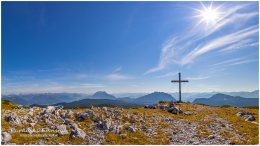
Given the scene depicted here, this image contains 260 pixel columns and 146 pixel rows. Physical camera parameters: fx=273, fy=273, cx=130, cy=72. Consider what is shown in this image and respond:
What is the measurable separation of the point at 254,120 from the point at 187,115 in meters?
11.9

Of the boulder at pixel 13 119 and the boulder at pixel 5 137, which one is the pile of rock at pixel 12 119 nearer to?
the boulder at pixel 13 119

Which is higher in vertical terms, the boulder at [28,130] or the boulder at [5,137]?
the boulder at [28,130]

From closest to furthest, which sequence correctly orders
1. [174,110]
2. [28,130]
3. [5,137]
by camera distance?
[5,137] < [28,130] < [174,110]

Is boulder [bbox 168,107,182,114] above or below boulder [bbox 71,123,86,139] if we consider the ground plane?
above

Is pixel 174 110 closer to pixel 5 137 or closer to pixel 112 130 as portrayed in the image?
pixel 112 130

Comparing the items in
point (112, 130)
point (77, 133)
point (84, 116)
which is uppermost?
point (84, 116)

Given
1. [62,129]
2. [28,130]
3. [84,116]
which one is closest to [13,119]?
[28,130]

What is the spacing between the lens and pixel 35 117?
36.7 meters

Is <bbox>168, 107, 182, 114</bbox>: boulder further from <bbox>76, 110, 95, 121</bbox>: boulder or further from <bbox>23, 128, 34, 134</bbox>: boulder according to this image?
<bbox>23, 128, 34, 134</bbox>: boulder

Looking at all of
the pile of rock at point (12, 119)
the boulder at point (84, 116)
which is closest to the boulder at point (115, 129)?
the boulder at point (84, 116)

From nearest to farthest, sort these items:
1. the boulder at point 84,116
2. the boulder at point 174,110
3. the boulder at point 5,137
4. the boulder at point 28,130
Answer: the boulder at point 5,137, the boulder at point 28,130, the boulder at point 84,116, the boulder at point 174,110

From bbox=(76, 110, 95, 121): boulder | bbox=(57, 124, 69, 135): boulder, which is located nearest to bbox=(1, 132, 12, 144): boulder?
bbox=(57, 124, 69, 135): boulder

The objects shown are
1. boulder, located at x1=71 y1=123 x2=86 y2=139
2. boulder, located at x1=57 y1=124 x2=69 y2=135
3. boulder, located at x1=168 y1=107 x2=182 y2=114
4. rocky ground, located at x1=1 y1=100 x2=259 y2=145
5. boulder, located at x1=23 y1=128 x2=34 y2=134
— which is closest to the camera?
rocky ground, located at x1=1 y1=100 x2=259 y2=145

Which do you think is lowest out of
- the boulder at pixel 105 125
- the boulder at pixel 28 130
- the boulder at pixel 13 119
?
the boulder at pixel 28 130
